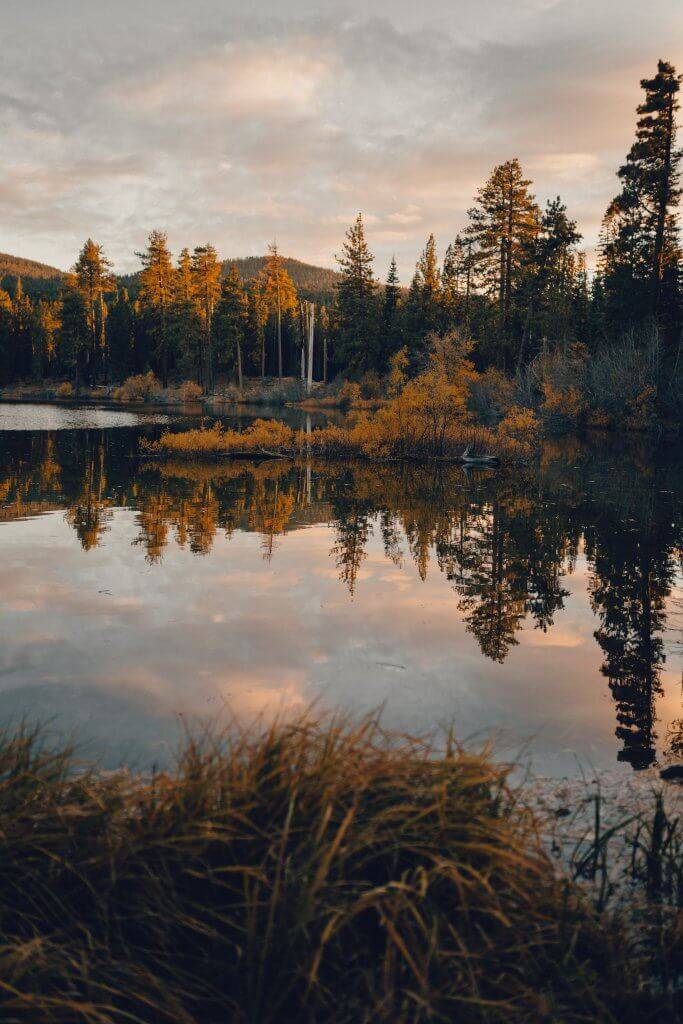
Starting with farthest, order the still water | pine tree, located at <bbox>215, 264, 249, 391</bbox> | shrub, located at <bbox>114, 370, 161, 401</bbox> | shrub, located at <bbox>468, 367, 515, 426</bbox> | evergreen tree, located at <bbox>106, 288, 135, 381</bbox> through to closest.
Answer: evergreen tree, located at <bbox>106, 288, 135, 381</bbox>
pine tree, located at <bbox>215, 264, 249, 391</bbox>
shrub, located at <bbox>114, 370, 161, 401</bbox>
shrub, located at <bbox>468, 367, 515, 426</bbox>
the still water

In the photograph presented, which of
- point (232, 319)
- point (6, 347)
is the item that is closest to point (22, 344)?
point (6, 347)

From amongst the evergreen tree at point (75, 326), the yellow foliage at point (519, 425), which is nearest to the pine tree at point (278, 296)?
the evergreen tree at point (75, 326)

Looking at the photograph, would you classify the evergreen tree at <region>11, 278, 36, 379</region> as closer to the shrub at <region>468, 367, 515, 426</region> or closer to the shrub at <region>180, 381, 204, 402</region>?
the shrub at <region>180, 381, 204, 402</region>

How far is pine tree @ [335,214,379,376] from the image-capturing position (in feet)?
232

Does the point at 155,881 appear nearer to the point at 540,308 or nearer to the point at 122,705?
the point at 122,705

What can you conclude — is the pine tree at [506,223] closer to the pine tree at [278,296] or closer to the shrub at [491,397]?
the shrub at [491,397]

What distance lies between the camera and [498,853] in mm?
3164

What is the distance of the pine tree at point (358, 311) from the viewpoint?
70.6 metres

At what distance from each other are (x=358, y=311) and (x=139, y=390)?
2472 centimetres

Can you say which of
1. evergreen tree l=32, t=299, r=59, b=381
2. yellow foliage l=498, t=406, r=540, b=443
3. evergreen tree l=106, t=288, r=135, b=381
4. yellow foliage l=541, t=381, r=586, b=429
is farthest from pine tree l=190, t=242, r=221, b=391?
yellow foliage l=498, t=406, r=540, b=443

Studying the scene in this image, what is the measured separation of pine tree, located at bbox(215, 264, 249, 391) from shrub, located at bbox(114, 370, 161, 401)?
8.51 m

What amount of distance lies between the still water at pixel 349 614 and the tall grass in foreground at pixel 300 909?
4.16ft

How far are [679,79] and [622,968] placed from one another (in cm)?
4511

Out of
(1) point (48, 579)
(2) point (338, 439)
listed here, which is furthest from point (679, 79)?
(1) point (48, 579)
